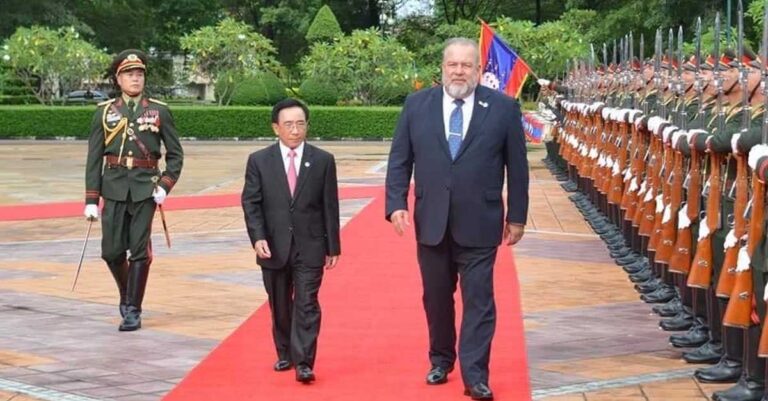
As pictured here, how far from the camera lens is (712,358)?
7.69m

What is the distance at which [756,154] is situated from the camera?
614cm

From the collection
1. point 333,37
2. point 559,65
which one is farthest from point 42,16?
point 559,65

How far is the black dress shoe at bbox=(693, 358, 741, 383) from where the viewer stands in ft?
23.2

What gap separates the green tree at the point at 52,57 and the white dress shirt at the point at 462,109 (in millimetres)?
39140

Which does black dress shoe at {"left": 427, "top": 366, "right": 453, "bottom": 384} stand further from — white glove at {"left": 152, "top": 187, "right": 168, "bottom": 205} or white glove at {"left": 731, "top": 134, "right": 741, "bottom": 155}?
white glove at {"left": 152, "top": 187, "right": 168, "bottom": 205}

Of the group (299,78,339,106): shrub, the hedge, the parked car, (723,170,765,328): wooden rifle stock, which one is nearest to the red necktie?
(723,170,765,328): wooden rifle stock

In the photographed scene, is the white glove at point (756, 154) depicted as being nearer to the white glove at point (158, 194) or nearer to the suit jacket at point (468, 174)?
the suit jacket at point (468, 174)

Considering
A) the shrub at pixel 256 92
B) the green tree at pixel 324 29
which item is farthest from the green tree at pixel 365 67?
the green tree at pixel 324 29

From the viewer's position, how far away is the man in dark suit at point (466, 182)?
6.80m

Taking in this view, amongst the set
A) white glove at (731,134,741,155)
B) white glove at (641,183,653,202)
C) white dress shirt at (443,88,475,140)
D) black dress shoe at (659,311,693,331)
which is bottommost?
black dress shoe at (659,311,693,331)

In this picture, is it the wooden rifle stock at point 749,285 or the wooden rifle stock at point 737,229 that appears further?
the wooden rifle stock at point 737,229

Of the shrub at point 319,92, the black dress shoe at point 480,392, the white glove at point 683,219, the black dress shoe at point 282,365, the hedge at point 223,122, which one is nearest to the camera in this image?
the black dress shoe at point 480,392

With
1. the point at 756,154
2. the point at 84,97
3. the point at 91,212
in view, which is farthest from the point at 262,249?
the point at 84,97

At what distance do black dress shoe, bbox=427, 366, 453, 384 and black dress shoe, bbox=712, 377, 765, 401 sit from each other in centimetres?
131
